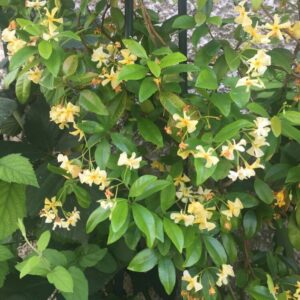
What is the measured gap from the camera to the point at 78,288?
89 centimetres

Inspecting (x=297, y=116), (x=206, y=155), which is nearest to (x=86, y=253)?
(x=206, y=155)

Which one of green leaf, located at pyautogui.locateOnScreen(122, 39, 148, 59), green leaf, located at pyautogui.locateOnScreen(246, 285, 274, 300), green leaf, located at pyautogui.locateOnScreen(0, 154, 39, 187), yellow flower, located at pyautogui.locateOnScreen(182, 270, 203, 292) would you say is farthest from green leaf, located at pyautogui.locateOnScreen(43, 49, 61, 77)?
green leaf, located at pyautogui.locateOnScreen(246, 285, 274, 300)

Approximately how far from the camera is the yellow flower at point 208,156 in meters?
0.76

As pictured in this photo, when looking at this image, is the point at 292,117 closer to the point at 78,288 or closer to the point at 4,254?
the point at 78,288

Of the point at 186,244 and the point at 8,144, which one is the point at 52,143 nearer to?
the point at 8,144

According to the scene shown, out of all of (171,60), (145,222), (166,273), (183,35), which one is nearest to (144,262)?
(166,273)

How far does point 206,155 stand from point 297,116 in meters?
0.18

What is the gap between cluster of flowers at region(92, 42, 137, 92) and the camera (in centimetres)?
85

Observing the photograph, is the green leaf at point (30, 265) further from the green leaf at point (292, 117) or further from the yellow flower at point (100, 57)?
the green leaf at point (292, 117)

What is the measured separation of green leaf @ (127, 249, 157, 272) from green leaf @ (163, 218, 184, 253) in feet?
0.29

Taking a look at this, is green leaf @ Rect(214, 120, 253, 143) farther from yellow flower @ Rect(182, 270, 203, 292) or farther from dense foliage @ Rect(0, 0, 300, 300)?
yellow flower @ Rect(182, 270, 203, 292)

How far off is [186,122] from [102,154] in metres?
0.15

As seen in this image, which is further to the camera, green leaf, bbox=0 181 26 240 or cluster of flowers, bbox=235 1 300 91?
green leaf, bbox=0 181 26 240

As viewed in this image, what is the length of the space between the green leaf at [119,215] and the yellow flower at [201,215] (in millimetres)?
129
